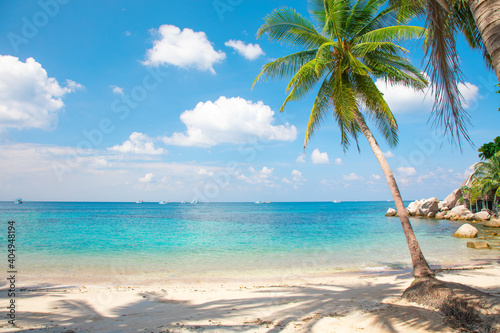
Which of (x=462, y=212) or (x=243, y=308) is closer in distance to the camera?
(x=243, y=308)

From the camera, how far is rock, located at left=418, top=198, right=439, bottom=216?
43.0m

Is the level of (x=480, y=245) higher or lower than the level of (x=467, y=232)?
higher

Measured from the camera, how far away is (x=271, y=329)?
484 centimetres

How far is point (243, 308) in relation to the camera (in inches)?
246

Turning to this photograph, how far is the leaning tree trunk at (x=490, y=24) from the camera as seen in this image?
8.53ft

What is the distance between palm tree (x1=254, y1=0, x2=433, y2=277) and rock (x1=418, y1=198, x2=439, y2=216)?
40.4 meters

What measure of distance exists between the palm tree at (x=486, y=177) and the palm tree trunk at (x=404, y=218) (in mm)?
29305

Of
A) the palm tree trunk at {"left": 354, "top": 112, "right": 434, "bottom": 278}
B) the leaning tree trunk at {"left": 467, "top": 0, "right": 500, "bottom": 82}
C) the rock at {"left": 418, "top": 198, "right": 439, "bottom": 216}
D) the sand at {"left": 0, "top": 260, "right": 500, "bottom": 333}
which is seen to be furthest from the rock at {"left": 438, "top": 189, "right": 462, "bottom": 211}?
the leaning tree trunk at {"left": 467, "top": 0, "right": 500, "bottom": 82}

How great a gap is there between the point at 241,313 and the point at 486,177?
38.4 metres

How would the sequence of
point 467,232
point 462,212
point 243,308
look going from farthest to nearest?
point 462,212 → point 467,232 → point 243,308

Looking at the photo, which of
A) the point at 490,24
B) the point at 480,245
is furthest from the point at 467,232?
the point at 490,24

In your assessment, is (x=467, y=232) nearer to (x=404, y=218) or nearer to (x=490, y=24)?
(x=404, y=218)

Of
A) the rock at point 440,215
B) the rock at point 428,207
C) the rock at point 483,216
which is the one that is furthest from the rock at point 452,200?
the rock at point 483,216

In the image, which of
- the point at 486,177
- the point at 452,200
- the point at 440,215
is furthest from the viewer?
→ the point at 452,200
